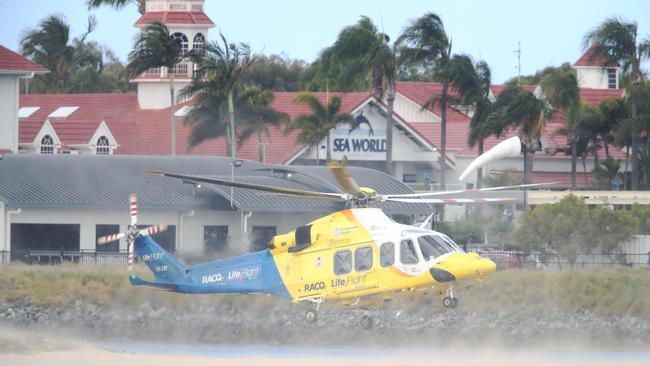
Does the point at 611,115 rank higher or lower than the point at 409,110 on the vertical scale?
lower

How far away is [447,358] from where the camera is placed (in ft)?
111

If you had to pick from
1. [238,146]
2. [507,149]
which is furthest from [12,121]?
[507,149]

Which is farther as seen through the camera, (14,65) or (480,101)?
(14,65)

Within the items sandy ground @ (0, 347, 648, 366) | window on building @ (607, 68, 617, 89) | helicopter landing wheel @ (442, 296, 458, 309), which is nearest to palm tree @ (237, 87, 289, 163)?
sandy ground @ (0, 347, 648, 366)

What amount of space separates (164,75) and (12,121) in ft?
44.5

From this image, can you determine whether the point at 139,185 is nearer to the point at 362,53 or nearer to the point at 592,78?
the point at 362,53

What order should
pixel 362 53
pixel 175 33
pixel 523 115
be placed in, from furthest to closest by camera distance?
pixel 175 33
pixel 362 53
pixel 523 115

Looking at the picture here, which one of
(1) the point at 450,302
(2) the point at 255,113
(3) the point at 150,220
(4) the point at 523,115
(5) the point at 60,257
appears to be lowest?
(5) the point at 60,257

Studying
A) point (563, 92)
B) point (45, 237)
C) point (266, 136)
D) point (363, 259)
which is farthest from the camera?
point (266, 136)

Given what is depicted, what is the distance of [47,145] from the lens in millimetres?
65438

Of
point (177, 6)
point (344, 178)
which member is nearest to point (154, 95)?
point (177, 6)

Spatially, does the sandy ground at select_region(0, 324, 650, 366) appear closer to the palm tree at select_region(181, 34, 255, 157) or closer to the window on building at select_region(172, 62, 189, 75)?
the palm tree at select_region(181, 34, 255, 157)

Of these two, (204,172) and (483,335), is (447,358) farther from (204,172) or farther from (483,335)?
(204,172)

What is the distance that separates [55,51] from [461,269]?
72.7m
